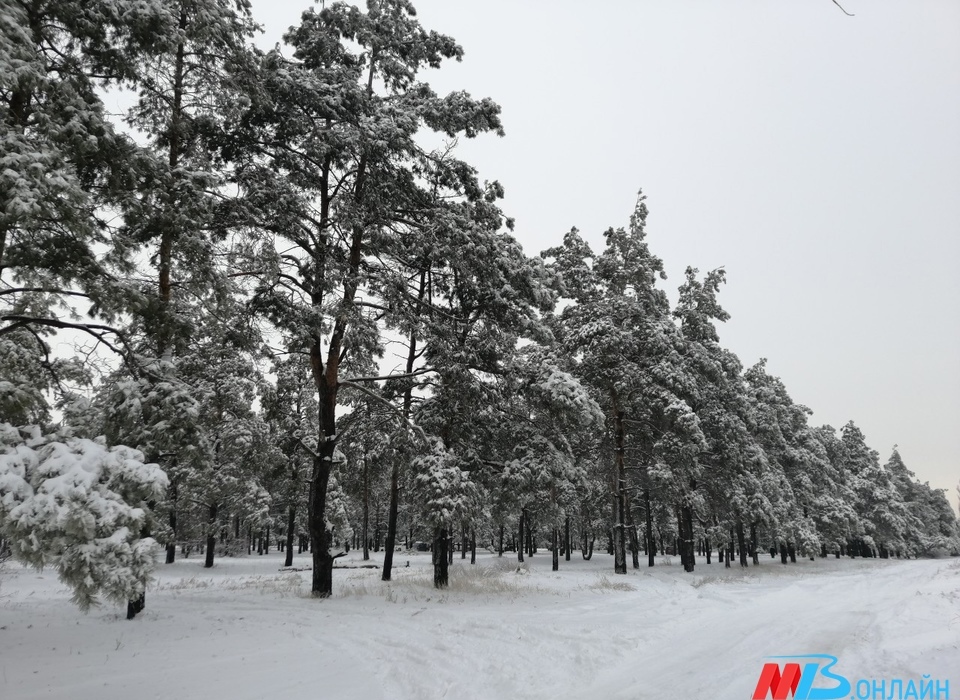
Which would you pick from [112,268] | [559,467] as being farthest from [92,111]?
[559,467]

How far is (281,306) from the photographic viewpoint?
521 inches

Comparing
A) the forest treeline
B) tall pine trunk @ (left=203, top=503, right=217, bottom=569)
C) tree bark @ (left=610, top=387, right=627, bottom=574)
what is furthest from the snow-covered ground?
tall pine trunk @ (left=203, top=503, right=217, bottom=569)

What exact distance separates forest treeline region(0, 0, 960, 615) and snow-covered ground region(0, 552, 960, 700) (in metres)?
1.83

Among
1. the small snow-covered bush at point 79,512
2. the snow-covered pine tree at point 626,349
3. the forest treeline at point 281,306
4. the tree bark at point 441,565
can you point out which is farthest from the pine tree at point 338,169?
the snow-covered pine tree at point 626,349

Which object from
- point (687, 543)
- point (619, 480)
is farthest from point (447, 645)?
point (687, 543)

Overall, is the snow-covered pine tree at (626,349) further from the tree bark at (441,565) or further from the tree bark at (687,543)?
the tree bark at (441,565)

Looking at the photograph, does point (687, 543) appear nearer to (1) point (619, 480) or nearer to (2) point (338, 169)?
(1) point (619, 480)

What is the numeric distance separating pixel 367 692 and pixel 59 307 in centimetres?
854

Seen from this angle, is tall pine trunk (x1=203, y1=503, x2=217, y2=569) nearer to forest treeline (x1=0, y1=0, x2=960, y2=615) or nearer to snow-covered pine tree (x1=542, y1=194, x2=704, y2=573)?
forest treeline (x1=0, y1=0, x2=960, y2=615)

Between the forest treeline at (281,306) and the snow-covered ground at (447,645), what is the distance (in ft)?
6.00

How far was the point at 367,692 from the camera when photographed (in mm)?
6316

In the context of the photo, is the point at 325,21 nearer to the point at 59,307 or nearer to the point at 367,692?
the point at 59,307

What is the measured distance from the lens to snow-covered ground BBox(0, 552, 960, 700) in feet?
21.2

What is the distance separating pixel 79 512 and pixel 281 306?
916cm
